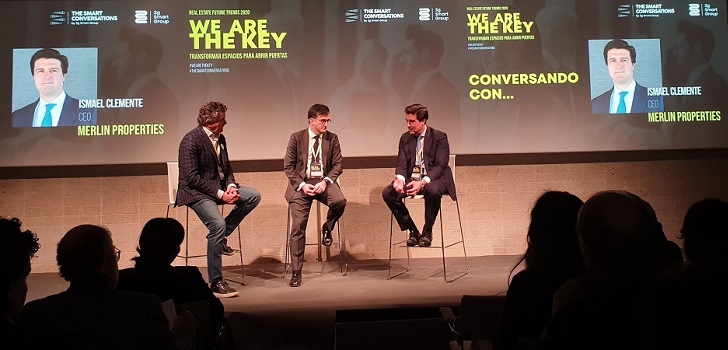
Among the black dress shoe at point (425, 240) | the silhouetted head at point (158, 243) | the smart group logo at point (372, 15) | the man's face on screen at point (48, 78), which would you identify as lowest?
the black dress shoe at point (425, 240)

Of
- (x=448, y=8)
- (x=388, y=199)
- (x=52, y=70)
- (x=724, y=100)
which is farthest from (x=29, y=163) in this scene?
(x=724, y=100)

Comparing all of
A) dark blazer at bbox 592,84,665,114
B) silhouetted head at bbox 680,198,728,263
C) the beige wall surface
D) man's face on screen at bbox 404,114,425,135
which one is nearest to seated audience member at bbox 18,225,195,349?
silhouetted head at bbox 680,198,728,263

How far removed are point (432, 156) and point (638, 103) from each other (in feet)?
7.02

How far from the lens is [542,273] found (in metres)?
1.45

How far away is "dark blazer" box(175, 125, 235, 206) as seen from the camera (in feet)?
13.0

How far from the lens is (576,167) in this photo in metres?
5.62

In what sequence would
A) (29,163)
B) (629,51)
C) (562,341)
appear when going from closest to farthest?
1. (562,341)
2. (29,163)
3. (629,51)

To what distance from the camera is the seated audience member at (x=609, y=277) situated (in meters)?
1.19

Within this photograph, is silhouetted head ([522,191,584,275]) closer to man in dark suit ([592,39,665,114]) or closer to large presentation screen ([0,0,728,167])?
large presentation screen ([0,0,728,167])

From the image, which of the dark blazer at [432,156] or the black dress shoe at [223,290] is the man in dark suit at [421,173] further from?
the black dress shoe at [223,290]

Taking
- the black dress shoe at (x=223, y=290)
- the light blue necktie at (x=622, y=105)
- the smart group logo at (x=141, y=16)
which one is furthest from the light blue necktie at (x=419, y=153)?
the smart group logo at (x=141, y=16)

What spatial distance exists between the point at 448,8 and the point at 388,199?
74.8 inches

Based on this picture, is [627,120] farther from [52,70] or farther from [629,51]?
[52,70]

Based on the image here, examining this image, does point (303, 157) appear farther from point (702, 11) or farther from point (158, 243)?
point (702, 11)
